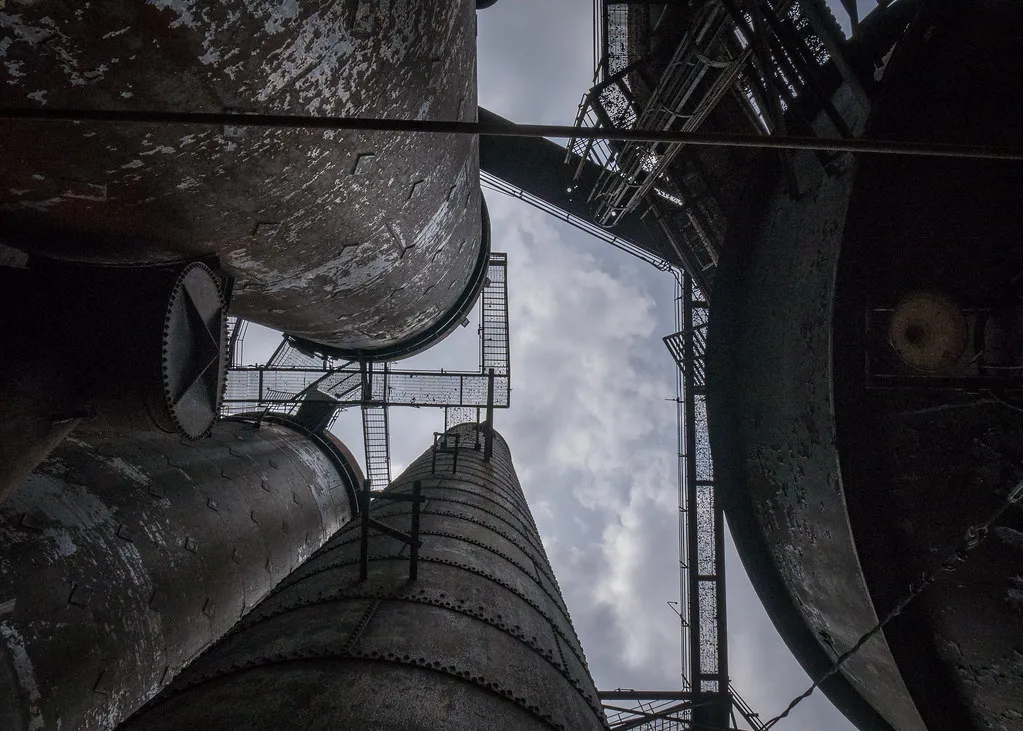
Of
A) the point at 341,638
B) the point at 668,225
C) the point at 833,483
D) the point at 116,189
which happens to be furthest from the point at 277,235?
the point at 668,225

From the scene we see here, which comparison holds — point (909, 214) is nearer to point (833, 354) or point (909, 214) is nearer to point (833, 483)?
point (833, 354)

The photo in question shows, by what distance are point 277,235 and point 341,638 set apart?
88.5 inches

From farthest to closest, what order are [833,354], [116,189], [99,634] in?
[99,634]
[833,354]
[116,189]

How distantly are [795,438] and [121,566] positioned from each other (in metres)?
4.66

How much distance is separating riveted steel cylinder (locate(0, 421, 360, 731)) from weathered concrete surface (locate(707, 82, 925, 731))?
4.21 meters

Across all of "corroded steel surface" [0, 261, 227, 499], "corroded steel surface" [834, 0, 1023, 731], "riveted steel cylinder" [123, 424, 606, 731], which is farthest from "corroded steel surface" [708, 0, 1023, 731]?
"corroded steel surface" [0, 261, 227, 499]

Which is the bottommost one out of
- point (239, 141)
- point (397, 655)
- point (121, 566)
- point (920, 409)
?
point (121, 566)

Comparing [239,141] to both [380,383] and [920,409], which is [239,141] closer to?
[920,409]

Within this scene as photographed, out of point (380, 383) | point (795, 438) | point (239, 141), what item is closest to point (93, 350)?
point (239, 141)

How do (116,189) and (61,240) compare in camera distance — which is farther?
(61,240)

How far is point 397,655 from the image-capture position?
2.50 meters

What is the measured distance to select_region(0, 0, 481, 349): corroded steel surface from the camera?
5.82ft

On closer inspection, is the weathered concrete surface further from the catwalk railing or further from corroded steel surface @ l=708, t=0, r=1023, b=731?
the catwalk railing

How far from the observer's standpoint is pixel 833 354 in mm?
2387
